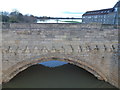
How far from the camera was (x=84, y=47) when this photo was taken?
26.3 feet

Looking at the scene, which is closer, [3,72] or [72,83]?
[3,72]

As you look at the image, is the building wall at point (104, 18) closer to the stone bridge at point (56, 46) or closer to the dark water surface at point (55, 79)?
the dark water surface at point (55, 79)

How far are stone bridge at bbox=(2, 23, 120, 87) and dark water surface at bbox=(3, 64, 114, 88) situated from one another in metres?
1.21

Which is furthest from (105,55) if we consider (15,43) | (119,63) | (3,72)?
(3,72)

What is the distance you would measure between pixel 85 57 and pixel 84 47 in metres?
0.65

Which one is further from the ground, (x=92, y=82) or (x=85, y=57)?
(x=85, y=57)

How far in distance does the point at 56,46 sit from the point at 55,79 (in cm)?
286

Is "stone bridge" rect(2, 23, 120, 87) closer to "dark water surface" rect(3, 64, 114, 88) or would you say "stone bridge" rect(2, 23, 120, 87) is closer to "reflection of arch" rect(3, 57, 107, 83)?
"reflection of arch" rect(3, 57, 107, 83)

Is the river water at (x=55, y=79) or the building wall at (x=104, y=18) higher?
the building wall at (x=104, y=18)

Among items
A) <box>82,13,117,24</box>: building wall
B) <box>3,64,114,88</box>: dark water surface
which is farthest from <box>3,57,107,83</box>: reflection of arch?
<box>82,13,117,24</box>: building wall

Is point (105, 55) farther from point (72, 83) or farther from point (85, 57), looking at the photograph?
point (72, 83)

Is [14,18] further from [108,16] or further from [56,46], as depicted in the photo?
[108,16]

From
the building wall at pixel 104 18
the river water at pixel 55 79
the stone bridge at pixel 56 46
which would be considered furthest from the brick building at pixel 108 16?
the stone bridge at pixel 56 46

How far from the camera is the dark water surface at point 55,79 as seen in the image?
28.7 feet
